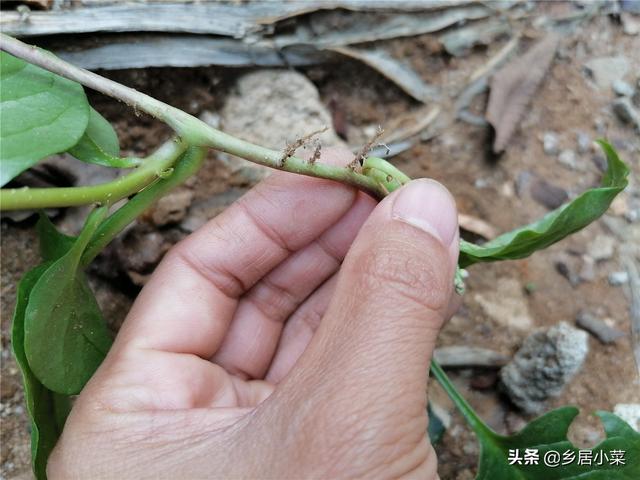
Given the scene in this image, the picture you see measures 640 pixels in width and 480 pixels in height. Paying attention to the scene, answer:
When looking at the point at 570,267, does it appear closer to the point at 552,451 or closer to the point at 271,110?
the point at 552,451

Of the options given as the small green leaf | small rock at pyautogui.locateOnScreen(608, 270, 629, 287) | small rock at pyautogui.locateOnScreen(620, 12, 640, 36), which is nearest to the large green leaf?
the small green leaf

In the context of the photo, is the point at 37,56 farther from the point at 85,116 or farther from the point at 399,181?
the point at 399,181

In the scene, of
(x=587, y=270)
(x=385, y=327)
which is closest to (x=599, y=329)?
(x=587, y=270)

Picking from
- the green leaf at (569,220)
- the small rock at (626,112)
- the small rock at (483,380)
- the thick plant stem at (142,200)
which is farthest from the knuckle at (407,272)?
the small rock at (626,112)

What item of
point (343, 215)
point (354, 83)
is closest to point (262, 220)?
point (343, 215)

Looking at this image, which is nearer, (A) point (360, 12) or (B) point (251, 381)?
(B) point (251, 381)
